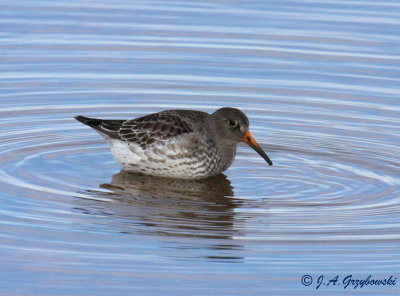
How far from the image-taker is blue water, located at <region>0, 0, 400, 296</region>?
31.9ft

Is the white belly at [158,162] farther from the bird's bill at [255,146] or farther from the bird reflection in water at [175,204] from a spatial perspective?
the bird's bill at [255,146]

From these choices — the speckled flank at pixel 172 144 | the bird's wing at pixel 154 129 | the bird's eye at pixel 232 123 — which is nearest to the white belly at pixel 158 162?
the speckled flank at pixel 172 144

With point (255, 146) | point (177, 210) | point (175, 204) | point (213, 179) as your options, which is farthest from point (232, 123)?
point (177, 210)

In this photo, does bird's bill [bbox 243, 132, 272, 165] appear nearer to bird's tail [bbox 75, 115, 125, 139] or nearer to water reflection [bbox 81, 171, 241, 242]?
water reflection [bbox 81, 171, 241, 242]

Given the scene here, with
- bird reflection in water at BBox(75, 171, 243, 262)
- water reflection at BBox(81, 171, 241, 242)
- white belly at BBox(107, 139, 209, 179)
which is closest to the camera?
bird reflection in water at BBox(75, 171, 243, 262)

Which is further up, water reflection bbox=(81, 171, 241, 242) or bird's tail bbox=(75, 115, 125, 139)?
bird's tail bbox=(75, 115, 125, 139)

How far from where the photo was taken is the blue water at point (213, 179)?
9.72 metres

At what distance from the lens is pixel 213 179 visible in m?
13.2

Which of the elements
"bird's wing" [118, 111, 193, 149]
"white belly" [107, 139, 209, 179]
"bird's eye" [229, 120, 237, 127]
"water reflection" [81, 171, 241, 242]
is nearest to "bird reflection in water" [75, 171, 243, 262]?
"water reflection" [81, 171, 241, 242]

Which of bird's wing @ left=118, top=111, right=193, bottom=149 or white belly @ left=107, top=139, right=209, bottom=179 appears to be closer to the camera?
white belly @ left=107, top=139, right=209, bottom=179

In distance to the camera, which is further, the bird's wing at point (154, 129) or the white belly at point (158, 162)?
the bird's wing at point (154, 129)

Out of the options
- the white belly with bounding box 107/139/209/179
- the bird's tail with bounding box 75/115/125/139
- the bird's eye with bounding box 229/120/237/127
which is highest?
the bird's eye with bounding box 229/120/237/127

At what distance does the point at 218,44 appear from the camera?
18656 mm

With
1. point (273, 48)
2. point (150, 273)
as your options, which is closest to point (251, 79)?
point (273, 48)
